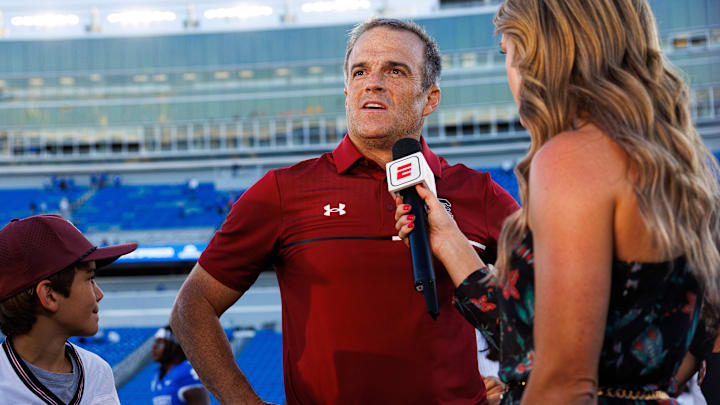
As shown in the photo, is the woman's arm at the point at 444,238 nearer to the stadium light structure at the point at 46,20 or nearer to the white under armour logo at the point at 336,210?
the white under armour logo at the point at 336,210

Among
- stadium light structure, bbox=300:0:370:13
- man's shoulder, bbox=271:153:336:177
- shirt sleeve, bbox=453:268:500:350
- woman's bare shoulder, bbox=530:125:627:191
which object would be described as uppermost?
stadium light structure, bbox=300:0:370:13

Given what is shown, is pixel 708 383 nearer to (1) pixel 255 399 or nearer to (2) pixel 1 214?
(1) pixel 255 399

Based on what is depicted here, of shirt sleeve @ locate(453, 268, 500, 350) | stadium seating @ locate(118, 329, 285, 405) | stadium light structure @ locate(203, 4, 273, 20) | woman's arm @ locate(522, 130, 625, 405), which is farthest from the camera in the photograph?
stadium light structure @ locate(203, 4, 273, 20)

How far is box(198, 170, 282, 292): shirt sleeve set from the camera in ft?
6.06

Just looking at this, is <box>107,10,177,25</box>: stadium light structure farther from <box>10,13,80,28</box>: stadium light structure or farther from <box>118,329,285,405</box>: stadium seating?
<box>118,329,285,405</box>: stadium seating

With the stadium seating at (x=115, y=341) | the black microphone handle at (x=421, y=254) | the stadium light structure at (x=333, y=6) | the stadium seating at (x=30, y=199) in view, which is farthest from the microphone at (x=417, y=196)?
the stadium light structure at (x=333, y=6)

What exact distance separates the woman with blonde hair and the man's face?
2.58ft

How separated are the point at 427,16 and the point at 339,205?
22.1m

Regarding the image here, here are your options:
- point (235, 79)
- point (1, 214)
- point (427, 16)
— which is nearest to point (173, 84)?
point (235, 79)

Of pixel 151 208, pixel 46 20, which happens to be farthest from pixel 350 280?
pixel 46 20

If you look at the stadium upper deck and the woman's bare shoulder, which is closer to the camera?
the woman's bare shoulder

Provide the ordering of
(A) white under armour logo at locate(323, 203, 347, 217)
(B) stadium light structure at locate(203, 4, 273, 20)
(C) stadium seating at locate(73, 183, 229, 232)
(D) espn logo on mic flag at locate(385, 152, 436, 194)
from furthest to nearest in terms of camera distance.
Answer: (B) stadium light structure at locate(203, 4, 273, 20) < (C) stadium seating at locate(73, 183, 229, 232) < (A) white under armour logo at locate(323, 203, 347, 217) < (D) espn logo on mic flag at locate(385, 152, 436, 194)

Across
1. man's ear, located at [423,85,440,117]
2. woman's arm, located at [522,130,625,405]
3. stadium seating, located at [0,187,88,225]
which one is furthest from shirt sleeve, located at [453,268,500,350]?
stadium seating, located at [0,187,88,225]

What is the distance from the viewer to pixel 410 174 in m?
1.60
